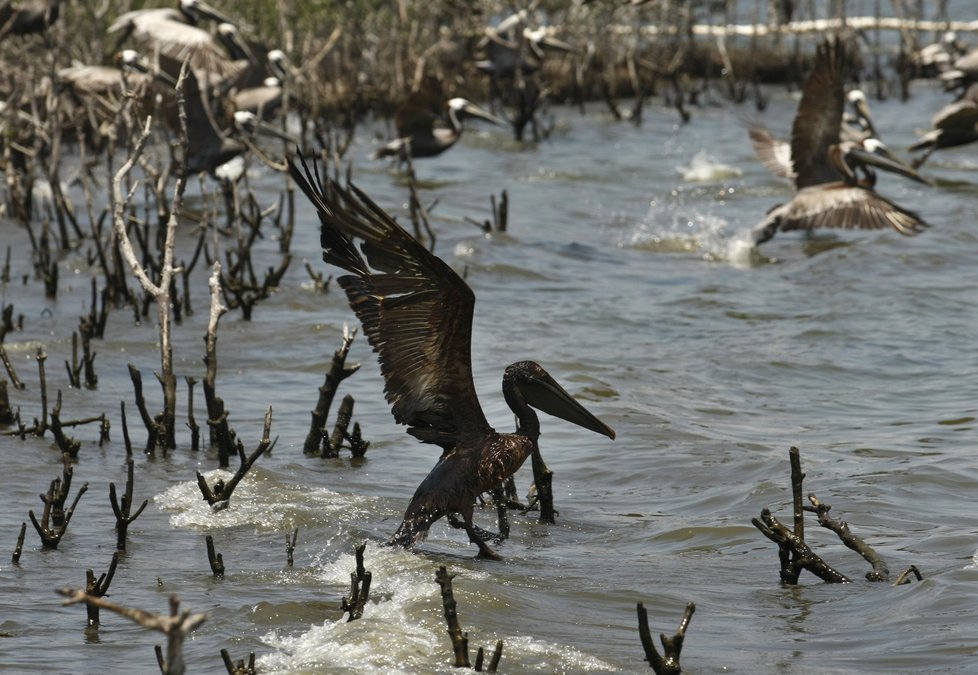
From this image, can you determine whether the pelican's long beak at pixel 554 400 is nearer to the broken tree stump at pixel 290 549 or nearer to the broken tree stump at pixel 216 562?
the broken tree stump at pixel 290 549

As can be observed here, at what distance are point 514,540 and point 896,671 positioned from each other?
1.61 meters

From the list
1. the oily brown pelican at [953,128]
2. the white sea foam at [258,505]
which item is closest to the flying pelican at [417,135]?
the oily brown pelican at [953,128]

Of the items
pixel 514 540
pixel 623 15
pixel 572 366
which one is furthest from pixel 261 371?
Answer: pixel 623 15

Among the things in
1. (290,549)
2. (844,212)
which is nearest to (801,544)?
(290,549)

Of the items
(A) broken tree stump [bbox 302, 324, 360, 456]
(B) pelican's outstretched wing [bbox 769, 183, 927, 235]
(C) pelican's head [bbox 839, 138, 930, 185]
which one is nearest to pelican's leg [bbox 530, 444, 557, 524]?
(A) broken tree stump [bbox 302, 324, 360, 456]

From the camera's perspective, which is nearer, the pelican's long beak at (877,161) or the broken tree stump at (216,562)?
the broken tree stump at (216,562)

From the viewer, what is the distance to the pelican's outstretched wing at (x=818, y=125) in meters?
11.8

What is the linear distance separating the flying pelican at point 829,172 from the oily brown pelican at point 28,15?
20.1 ft

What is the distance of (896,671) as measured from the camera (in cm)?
385

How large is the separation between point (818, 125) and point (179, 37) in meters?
5.56

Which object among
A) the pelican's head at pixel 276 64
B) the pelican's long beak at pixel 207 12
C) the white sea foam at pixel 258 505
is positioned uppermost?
the pelican's long beak at pixel 207 12

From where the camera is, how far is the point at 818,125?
12461 millimetres

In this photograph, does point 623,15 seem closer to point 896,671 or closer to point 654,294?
point 654,294

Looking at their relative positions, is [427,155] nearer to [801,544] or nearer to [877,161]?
[877,161]
